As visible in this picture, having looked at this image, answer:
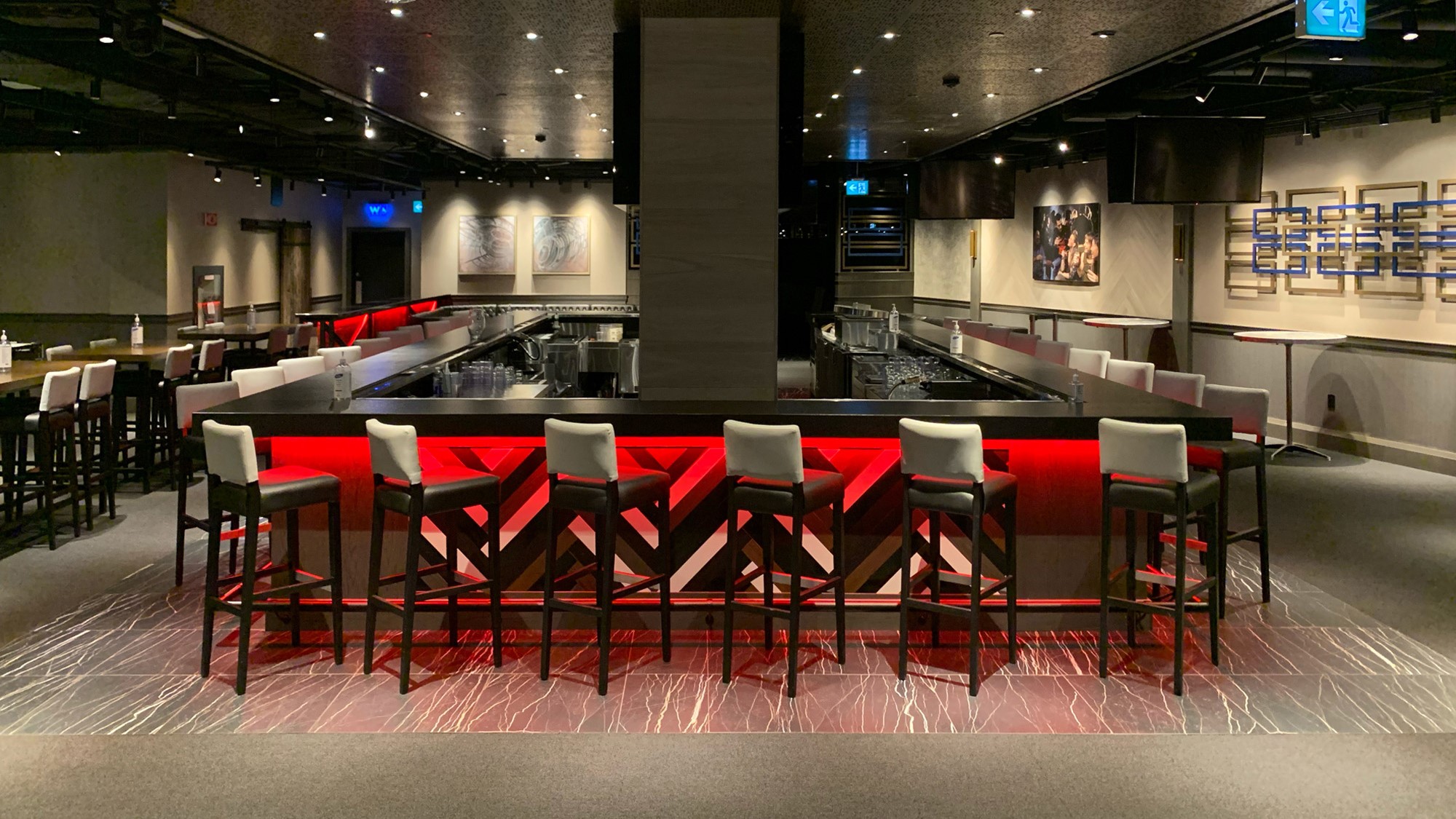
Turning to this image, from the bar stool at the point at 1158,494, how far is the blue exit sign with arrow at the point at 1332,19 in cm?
201

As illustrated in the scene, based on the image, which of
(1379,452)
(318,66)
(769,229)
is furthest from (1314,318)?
(318,66)

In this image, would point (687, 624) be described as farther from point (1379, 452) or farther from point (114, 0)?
point (1379, 452)

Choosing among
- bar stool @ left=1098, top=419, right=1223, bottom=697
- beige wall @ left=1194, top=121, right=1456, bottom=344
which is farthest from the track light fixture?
bar stool @ left=1098, top=419, right=1223, bottom=697

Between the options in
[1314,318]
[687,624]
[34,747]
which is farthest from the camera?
[1314,318]

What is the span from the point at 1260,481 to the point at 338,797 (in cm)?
467

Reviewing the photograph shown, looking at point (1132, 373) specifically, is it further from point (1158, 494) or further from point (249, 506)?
point (249, 506)

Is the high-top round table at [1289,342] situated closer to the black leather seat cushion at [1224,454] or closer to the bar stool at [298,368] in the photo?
the black leather seat cushion at [1224,454]

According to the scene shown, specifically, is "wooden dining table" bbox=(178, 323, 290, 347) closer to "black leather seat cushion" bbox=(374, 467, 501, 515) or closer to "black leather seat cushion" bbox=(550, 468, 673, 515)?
"black leather seat cushion" bbox=(374, 467, 501, 515)

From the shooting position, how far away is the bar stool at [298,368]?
748cm

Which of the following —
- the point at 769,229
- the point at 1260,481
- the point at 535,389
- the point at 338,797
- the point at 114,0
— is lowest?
the point at 338,797

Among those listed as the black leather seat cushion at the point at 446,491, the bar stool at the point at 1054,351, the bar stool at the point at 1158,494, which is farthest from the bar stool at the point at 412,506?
the bar stool at the point at 1054,351

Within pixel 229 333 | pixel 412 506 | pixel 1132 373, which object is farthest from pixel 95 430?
pixel 1132 373

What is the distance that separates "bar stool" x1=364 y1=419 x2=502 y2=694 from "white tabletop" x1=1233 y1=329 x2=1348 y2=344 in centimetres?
750

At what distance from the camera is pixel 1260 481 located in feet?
19.5
